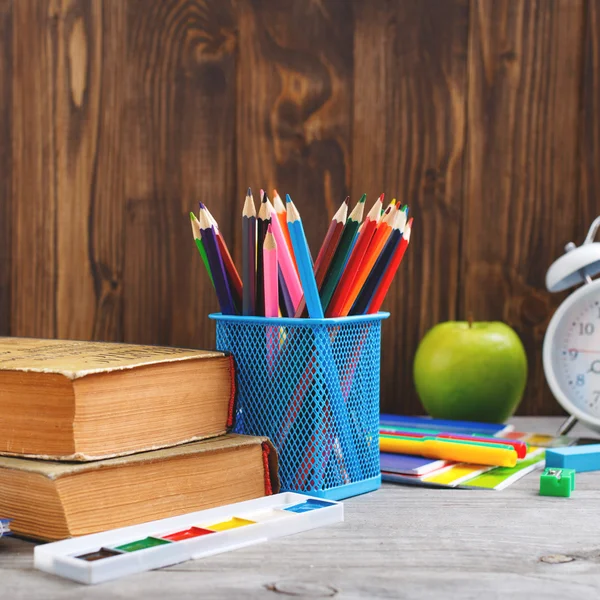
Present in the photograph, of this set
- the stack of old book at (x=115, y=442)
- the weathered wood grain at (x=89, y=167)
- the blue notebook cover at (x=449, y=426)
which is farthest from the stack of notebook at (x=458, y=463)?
the weathered wood grain at (x=89, y=167)

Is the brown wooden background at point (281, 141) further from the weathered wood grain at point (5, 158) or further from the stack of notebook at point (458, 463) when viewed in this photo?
the stack of notebook at point (458, 463)

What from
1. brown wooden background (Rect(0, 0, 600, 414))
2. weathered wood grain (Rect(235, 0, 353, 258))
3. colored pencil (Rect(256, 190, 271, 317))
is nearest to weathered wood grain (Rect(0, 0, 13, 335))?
brown wooden background (Rect(0, 0, 600, 414))

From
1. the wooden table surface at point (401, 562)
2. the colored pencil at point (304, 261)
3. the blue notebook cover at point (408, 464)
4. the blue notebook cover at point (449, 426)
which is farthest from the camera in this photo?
the blue notebook cover at point (449, 426)

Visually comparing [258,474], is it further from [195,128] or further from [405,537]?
[195,128]

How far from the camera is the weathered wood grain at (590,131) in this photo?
1092 millimetres

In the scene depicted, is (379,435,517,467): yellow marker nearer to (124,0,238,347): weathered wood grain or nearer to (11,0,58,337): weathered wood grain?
(124,0,238,347): weathered wood grain

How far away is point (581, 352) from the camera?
3.06 ft

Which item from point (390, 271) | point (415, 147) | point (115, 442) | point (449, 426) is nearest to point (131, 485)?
point (115, 442)

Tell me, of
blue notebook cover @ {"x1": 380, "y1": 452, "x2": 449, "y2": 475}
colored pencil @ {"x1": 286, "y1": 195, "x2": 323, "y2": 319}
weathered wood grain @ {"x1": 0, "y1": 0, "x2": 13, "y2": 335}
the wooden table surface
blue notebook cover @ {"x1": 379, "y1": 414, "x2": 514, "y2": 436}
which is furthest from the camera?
weathered wood grain @ {"x1": 0, "y1": 0, "x2": 13, "y2": 335}

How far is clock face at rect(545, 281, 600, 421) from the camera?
36.1 inches

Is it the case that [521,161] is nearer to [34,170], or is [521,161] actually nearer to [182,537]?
[34,170]

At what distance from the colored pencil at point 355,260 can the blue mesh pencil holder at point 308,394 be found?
0.02 meters


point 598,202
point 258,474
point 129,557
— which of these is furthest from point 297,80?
point 129,557

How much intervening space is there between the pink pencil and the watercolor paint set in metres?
0.15
